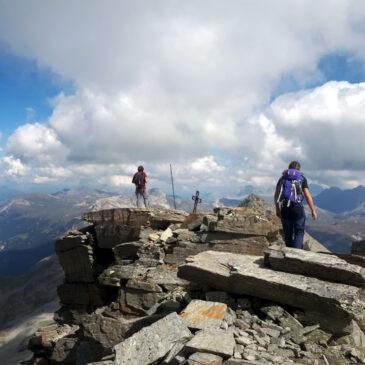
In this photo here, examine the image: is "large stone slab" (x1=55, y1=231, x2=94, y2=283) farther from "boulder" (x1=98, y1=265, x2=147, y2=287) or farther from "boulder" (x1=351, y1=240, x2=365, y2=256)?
"boulder" (x1=351, y1=240, x2=365, y2=256)

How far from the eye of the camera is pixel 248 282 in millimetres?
13992

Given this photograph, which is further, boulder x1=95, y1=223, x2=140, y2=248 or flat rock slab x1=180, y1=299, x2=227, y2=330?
boulder x1=95, y1=223, x2=140, y2=248

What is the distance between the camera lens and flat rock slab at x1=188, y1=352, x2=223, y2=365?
9859 millimetres

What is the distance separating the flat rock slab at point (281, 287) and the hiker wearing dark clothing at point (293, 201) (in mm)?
3715

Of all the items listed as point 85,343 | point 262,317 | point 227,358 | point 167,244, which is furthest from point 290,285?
point 167,244

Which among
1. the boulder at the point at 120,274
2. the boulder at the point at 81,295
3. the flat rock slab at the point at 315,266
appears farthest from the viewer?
the boulder at the point at 81,295

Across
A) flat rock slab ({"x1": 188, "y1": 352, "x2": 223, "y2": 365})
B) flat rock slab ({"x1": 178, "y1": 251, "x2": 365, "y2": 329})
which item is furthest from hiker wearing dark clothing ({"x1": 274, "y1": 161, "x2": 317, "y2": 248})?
flat rock slab ({"x1": 188, "y1": 352, "x2": 223, "y2": 365})

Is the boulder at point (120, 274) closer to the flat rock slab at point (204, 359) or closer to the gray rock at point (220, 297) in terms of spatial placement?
the gray rock at point (220, 297)

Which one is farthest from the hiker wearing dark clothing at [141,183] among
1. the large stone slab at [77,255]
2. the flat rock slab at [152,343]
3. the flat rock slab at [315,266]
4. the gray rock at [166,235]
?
the flat rock slab at [152,343]

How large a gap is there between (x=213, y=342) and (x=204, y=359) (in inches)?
30.1

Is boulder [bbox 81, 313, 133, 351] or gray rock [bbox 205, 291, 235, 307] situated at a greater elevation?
gray rock [bbox 205, 291, 235, 307]

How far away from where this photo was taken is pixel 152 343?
1170cm

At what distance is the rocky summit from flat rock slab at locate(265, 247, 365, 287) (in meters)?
0.03

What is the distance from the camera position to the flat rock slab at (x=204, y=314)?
12097mm
